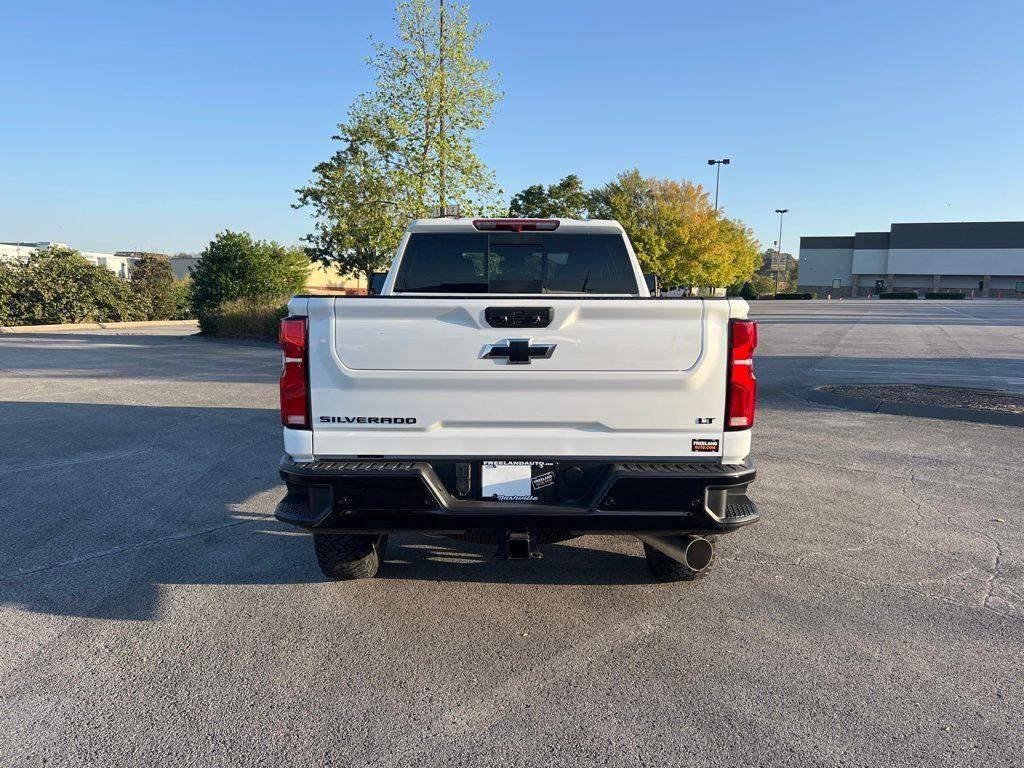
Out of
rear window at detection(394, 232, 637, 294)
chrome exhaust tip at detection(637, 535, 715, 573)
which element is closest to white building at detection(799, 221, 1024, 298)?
rear window at detection(394, 232, 637, 294)

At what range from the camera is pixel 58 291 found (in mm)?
27922

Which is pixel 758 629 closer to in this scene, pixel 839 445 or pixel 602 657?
pixel 602 657

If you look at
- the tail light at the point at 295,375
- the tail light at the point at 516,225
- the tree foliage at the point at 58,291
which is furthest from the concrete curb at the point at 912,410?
the tree foliage at the point at 58,291

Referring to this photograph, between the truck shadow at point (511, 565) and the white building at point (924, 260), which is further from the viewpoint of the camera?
the white building at point (924, 260)

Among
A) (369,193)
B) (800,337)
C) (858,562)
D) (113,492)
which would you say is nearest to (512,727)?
(858,562)

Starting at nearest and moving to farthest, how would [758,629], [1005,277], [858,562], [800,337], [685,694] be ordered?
[685,694]
[758,629]
[858,562]
[800,337]
[1005,277]

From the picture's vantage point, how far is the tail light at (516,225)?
16.2ft

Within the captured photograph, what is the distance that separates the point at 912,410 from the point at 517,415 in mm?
8281

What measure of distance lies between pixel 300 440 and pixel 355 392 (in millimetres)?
361

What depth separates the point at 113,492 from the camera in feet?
19.8

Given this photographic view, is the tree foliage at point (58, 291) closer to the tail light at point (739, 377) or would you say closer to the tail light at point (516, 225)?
the tail light at point (516, 225)

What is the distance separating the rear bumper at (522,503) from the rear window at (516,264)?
2.16m

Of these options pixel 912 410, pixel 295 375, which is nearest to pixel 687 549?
pixel 295 375

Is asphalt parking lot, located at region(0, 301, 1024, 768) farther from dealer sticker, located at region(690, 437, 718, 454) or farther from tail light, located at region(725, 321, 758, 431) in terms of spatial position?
tail light, located at region(725, 321, 758, 431)
